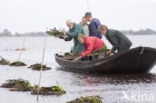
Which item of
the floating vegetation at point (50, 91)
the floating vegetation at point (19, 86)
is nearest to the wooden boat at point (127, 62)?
the floating vegetation at point (19, 86)

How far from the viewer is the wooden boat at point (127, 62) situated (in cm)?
1802

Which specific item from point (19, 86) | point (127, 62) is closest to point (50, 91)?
point (19, 86)

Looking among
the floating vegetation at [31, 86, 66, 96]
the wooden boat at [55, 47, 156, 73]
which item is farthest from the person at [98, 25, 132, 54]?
the floating vegetation at [31, 86, 66, 96]

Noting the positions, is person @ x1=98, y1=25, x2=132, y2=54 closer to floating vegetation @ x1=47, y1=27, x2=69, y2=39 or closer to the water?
the water

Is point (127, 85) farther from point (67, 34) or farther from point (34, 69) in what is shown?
point (34, 69)

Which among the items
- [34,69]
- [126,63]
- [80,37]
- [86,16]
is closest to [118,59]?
[126,63]

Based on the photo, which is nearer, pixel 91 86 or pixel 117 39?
pixel 91 86

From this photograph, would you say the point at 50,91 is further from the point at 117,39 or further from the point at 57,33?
the point at 57,33

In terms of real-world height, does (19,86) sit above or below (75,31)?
below

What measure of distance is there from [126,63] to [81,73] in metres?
2.76

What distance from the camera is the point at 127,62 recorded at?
18547 millimetres

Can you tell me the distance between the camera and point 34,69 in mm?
23953

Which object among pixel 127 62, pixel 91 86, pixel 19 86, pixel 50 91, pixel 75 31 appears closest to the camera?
pixel 50 91

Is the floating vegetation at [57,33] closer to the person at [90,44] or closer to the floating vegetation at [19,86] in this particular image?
the person at [90,44]
